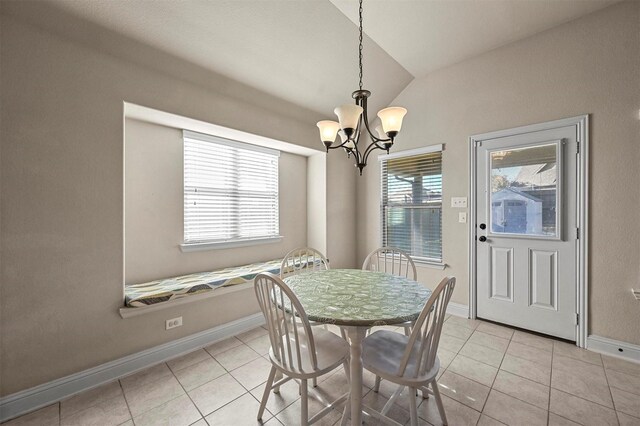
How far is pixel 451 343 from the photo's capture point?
98.7 inches

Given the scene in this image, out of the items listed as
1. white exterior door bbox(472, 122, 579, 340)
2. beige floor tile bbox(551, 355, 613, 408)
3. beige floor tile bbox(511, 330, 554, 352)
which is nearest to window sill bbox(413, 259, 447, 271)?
white exterior door bbox(472, 122, 579, 340)

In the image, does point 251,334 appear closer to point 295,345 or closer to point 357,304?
point 295,345

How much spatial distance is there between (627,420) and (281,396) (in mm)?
2134

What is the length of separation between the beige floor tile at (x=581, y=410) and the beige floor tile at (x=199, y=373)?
2.34 m

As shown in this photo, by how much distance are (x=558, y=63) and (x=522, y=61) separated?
31 cm

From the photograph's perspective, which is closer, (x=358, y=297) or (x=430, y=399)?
(x=358, y=297)

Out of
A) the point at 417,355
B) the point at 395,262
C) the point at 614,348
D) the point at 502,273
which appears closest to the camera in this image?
the point at 417,355

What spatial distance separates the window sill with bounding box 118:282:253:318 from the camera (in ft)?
6.69

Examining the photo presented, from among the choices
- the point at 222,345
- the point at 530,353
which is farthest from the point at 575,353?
the point at 222,345

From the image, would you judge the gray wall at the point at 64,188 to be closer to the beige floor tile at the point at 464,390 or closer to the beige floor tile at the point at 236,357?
the beige floor tile at the point at 236,357

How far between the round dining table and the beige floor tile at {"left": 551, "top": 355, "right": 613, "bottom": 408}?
52.0 inches

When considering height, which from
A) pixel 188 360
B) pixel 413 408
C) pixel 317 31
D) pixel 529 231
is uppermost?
pixel 317 31

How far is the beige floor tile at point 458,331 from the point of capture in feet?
8.67

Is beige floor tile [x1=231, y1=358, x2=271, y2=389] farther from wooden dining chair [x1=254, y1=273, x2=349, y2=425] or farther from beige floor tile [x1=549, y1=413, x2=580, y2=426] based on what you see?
beige floor tile [x1=549, y1=413, x2=580, y2=426]
